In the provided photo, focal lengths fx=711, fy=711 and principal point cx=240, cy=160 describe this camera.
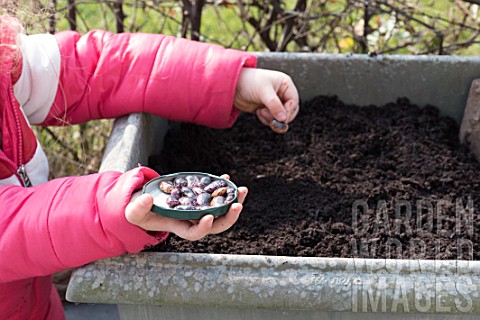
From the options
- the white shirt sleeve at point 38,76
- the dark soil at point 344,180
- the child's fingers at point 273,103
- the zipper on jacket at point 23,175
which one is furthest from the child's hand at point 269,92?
the zipper on jacket at point 23,175

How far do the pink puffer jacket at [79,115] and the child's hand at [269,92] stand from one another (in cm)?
4

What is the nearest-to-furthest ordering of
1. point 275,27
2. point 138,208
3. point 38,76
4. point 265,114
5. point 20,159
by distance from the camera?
point 138,208 → point 20,159 → point 38,76 → point 265,114 → point 275,27

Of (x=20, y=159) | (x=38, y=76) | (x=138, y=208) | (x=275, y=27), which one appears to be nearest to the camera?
(x=138, y=208)

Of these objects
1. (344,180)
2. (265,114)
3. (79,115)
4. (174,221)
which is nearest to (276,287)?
(174,221)

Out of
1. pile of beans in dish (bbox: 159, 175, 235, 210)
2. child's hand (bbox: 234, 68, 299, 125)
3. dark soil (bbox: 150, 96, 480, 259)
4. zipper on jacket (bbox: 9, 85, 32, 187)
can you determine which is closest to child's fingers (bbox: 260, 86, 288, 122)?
child's hand (bbox: 234, 68, 299, 125)

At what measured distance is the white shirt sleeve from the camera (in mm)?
1730

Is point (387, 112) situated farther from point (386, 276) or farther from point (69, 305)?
point (69, 305)

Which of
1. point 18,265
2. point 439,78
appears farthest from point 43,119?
point 439,78

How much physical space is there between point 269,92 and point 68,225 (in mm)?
682

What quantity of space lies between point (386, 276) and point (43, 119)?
102cm

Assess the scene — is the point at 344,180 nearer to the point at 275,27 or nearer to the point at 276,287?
the point at 276,287

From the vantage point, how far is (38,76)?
1.74m

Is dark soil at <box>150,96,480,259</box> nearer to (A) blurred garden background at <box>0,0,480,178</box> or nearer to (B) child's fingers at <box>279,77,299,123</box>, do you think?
(B) child's fingers at <box>279,77,299,123</box>

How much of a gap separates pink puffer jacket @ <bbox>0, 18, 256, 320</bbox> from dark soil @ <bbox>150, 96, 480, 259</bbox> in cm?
15
